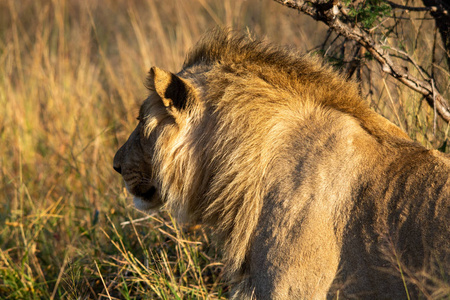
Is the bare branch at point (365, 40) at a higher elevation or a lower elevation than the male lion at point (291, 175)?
higher

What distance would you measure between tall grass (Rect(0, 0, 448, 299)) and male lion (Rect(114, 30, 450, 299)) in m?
0.61

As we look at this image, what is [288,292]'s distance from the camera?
2.27 metres

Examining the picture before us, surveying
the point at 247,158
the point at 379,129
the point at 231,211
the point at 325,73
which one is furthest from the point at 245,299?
the point at 325,73

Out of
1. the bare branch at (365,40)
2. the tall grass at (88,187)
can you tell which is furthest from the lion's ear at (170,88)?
the tall grass at (88,187)

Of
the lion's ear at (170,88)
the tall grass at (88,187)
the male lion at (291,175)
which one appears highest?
the lion's ear at (170,88)

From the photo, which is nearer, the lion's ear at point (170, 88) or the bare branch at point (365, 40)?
the lion's ear at point (170, 88)

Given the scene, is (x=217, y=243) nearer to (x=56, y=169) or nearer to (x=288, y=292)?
(x=288, y=292)

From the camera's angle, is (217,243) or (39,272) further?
(39,272)

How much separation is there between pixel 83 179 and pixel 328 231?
327 cm

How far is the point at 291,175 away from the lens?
2404 mm

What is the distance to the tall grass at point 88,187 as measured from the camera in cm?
348

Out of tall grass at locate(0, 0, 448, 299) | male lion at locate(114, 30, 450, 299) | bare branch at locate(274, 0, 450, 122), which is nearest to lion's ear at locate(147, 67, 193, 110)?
male lion at locate(114, 30, 450, 299)

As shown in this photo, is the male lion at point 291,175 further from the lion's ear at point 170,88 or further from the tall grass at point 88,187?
the tall grass at point 88,187

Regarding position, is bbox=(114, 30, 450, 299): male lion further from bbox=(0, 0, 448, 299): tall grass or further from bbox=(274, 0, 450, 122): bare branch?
bbox=(0, 0, 448, 299): tall grass
